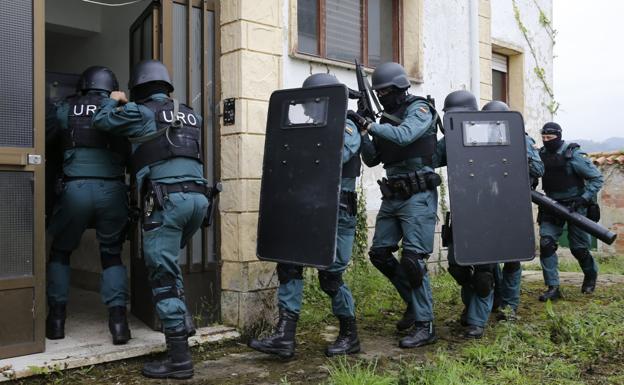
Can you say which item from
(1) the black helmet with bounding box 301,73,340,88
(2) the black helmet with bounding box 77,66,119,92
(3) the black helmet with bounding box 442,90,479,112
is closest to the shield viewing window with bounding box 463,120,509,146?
(3) the black helmet with bounding box 442,90,479,112

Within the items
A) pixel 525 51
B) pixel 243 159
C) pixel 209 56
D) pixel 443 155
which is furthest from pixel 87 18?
pixel 525 51

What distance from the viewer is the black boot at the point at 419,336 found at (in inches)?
172

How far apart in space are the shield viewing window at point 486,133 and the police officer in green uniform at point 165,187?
80.1 inches

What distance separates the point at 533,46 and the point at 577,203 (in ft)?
13.1

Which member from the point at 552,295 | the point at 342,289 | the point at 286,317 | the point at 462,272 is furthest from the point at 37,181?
the point at 552,295

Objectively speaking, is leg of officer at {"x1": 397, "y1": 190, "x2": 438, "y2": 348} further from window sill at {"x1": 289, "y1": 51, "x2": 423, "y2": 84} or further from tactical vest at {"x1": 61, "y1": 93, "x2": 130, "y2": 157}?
tactical vest at {"x1": 61, "y1": 93, "x2": 130, "y2": 157}

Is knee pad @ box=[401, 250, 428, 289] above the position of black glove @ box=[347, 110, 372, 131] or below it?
below

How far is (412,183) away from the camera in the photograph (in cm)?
445

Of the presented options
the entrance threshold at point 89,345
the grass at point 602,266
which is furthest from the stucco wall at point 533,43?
the entrance threshold at point 89,345

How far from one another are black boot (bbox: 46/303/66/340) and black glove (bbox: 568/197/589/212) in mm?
4909

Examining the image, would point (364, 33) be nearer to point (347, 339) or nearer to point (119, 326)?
point (347, 339)

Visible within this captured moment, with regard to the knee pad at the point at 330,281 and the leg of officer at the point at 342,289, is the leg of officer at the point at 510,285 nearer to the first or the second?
the leg of officer at the point at 342,289

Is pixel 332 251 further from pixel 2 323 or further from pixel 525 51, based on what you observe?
pixel 525 51

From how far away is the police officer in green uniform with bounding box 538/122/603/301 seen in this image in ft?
20.7
